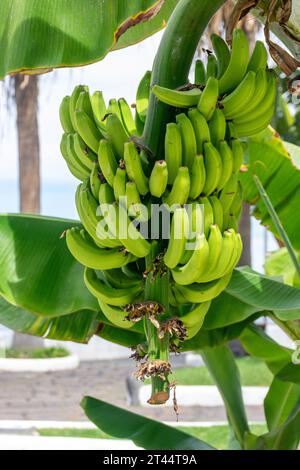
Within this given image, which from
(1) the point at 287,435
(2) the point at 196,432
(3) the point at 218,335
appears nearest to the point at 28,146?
(2) the point at 196,432

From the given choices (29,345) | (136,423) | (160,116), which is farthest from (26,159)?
(160,116)

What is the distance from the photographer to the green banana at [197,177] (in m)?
1.23

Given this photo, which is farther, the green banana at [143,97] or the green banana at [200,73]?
the green banana at [143,97]

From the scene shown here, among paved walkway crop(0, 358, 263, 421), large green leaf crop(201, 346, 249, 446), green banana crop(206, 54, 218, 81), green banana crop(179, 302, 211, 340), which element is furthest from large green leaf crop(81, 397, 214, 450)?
paved walkway crop(0, 358, 263, 421)

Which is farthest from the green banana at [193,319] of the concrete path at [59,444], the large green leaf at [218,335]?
the concrete path at [59,444]

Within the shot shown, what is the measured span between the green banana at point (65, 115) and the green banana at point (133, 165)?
0.25m

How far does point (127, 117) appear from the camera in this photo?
1.46 metres

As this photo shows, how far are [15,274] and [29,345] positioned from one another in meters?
8.00

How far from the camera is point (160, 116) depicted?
1261mm

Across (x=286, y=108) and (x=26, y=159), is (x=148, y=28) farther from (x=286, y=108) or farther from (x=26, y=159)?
(x=26, y=159)

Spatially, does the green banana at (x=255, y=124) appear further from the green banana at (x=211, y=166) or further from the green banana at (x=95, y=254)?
the green banana at (x=95, y=254)

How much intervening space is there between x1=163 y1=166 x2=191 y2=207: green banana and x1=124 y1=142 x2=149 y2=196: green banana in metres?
0.06

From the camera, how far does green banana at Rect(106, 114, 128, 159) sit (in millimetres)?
1275

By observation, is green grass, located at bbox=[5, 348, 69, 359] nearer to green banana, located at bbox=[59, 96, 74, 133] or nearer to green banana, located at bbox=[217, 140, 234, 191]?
green banana, located at bbox=[59, 96, 74, 133]
